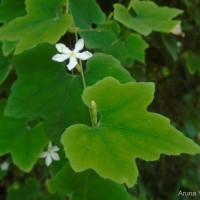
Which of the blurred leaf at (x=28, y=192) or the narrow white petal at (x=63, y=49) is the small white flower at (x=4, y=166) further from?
the narrow white petal at (x=63, y=49)

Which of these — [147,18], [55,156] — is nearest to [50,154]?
[55,156]

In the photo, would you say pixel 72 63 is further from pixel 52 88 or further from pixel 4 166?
pixel 4 166

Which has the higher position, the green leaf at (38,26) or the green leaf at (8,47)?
the green leaf at (38,26)

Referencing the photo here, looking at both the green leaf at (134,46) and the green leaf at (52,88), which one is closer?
the green leaf at (52,88)

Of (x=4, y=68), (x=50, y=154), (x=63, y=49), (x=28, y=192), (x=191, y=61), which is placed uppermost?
(x=63, y=49)

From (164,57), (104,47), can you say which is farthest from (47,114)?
(164,57)

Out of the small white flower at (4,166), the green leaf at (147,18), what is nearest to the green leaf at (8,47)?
A: the green leaf at (147,18)
